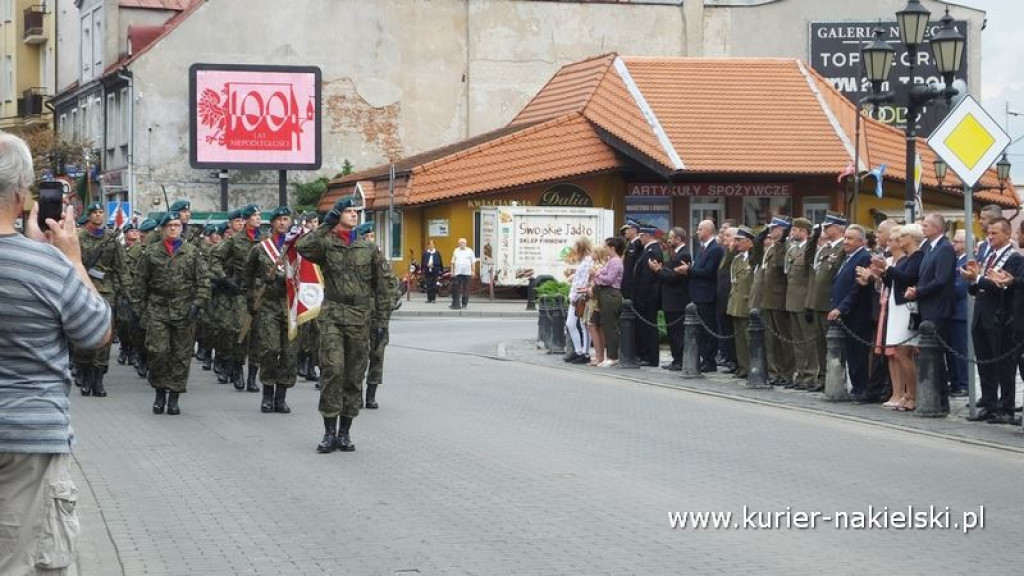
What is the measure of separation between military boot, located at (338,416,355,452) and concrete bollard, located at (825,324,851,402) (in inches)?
230

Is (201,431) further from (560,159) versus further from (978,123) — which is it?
(560,159)

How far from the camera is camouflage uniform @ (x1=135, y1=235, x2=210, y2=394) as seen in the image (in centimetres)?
1575

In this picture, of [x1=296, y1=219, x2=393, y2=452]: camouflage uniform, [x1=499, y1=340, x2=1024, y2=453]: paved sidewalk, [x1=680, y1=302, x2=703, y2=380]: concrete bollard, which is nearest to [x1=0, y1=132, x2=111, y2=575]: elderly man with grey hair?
[x1=296, y1=219, x2=393, y2=452]: camouflage uniform

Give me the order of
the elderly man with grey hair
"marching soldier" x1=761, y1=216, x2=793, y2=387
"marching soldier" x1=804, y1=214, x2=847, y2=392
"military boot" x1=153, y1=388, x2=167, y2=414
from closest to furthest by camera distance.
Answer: the elderly man with grey hair → "military boot" x1=153, y1=388, x2=167, y2=414 → "marching soldier" x1=804, y1=214, x2=847, y2=392 → "marching soldier" x1=761, y1=216, x2=793, y2=387

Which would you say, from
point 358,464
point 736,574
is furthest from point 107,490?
point 736,574

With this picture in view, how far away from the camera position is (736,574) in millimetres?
7723

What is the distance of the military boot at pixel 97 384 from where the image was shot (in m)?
17.6

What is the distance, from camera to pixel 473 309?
39375 mm

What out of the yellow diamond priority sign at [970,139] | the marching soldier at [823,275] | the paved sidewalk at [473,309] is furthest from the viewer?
the paved sidewalk at [473,309]

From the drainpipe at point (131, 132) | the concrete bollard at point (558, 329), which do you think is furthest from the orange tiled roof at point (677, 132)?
the concrete bollard at point (558, 329)

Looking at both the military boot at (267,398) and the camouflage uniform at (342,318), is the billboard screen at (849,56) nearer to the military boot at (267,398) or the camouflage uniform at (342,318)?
the military boot at (267,398)

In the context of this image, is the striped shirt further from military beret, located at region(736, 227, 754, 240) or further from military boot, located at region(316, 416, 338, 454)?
military beret, located at region(736, 227, 754, 240)

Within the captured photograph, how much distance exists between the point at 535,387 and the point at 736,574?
1085 centimetres

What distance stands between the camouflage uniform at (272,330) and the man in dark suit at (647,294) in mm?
6036
